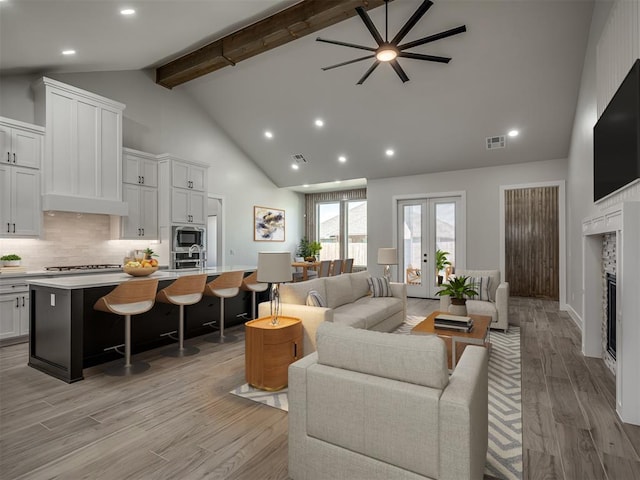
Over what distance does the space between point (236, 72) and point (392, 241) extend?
4.87 metres

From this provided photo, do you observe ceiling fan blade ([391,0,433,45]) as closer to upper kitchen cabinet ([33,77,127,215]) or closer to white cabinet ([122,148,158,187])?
upper kitchen cabinet ([33,77,127,215])

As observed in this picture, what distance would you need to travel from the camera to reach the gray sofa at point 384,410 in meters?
1.46

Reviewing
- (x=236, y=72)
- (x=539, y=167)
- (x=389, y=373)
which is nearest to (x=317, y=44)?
(x=236, y=72)

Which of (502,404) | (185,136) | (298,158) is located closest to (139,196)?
(185,136)

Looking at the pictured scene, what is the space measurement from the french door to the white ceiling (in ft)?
2.73

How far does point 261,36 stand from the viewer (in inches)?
203

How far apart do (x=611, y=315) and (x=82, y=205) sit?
21.7ft

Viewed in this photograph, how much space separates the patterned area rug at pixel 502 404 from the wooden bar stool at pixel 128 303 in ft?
4.22

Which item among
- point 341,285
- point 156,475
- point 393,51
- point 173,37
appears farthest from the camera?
point 173,37

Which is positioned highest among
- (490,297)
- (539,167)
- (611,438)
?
(539,167)

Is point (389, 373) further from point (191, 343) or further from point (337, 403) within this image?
point (191, 343)

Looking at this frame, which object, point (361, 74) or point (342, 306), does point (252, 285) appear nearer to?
point (342, 306)

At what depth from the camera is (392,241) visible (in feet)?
27.5

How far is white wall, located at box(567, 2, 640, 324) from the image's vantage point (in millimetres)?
3529
